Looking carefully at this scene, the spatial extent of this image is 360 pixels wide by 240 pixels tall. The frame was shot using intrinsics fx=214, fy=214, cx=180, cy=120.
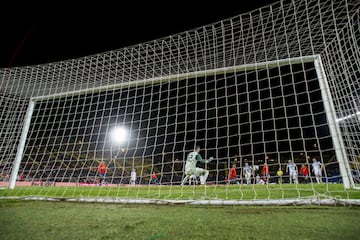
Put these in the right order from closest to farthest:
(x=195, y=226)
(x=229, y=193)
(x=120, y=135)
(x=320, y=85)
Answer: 1. (x=195, y=226)
2. (x=229, y=193)
3. (x=320, y=85)
4. (x=120, y=135)

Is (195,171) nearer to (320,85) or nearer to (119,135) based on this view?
(320,85)

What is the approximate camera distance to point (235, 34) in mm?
4688

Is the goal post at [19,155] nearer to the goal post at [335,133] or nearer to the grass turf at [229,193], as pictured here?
the grass turf at [229,193]

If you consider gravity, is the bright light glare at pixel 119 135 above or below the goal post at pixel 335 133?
above

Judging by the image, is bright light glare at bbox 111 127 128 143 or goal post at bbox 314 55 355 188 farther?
bright light glare at bbox 111 127 128 143

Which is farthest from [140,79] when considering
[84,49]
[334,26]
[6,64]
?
[6,64]

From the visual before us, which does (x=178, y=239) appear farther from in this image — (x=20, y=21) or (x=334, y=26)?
(x=20, y=21)

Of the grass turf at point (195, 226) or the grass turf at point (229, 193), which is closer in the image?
the grass turf at point (195, 226)

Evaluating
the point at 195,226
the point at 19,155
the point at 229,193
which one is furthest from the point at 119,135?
the point at 195,226

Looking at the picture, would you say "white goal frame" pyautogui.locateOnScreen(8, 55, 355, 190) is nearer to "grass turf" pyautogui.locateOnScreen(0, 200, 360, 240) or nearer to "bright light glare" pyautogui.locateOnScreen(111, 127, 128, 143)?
"grass turf" pyautogui.locateOnScreen(0, 200, 360, 240)

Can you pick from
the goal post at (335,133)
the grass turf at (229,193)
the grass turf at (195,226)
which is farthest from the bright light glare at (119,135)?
the grass turf at (195,226)

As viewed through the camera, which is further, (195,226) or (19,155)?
(19,155)

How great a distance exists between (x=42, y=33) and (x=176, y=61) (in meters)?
4.55

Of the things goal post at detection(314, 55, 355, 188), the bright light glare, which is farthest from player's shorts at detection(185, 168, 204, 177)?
A: the bright light glare
